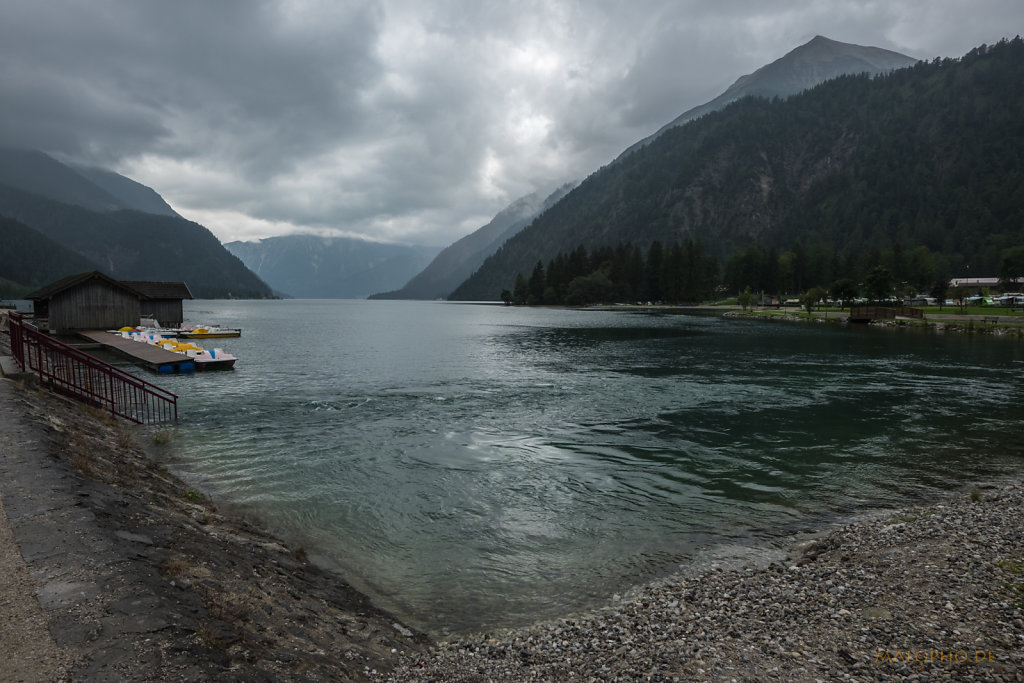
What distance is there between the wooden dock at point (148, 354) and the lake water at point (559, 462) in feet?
14.0

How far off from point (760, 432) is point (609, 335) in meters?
68.4

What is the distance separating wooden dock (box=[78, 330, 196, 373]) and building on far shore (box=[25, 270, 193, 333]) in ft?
20.3

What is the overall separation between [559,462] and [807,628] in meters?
14.2

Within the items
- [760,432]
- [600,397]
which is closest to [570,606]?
[760,432]

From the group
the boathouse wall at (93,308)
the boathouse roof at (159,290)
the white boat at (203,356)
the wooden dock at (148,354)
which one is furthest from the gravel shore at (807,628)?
the boathouse roof at (159,290)

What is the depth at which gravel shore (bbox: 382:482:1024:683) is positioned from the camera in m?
7.89

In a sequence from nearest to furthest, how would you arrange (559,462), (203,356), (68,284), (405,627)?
(405,627) < (559,462) < (203,356) < (68,284)

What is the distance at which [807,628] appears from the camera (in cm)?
916

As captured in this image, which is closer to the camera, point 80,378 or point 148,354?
point 80,378

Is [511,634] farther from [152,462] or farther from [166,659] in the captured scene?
[152,462]

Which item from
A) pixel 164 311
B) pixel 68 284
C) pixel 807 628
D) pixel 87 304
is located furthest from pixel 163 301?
pixel 807 628

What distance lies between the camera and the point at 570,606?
11570 millimetres

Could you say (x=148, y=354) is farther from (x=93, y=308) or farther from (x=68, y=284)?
(x=93, y=308)

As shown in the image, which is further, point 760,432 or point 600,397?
point 600,397
